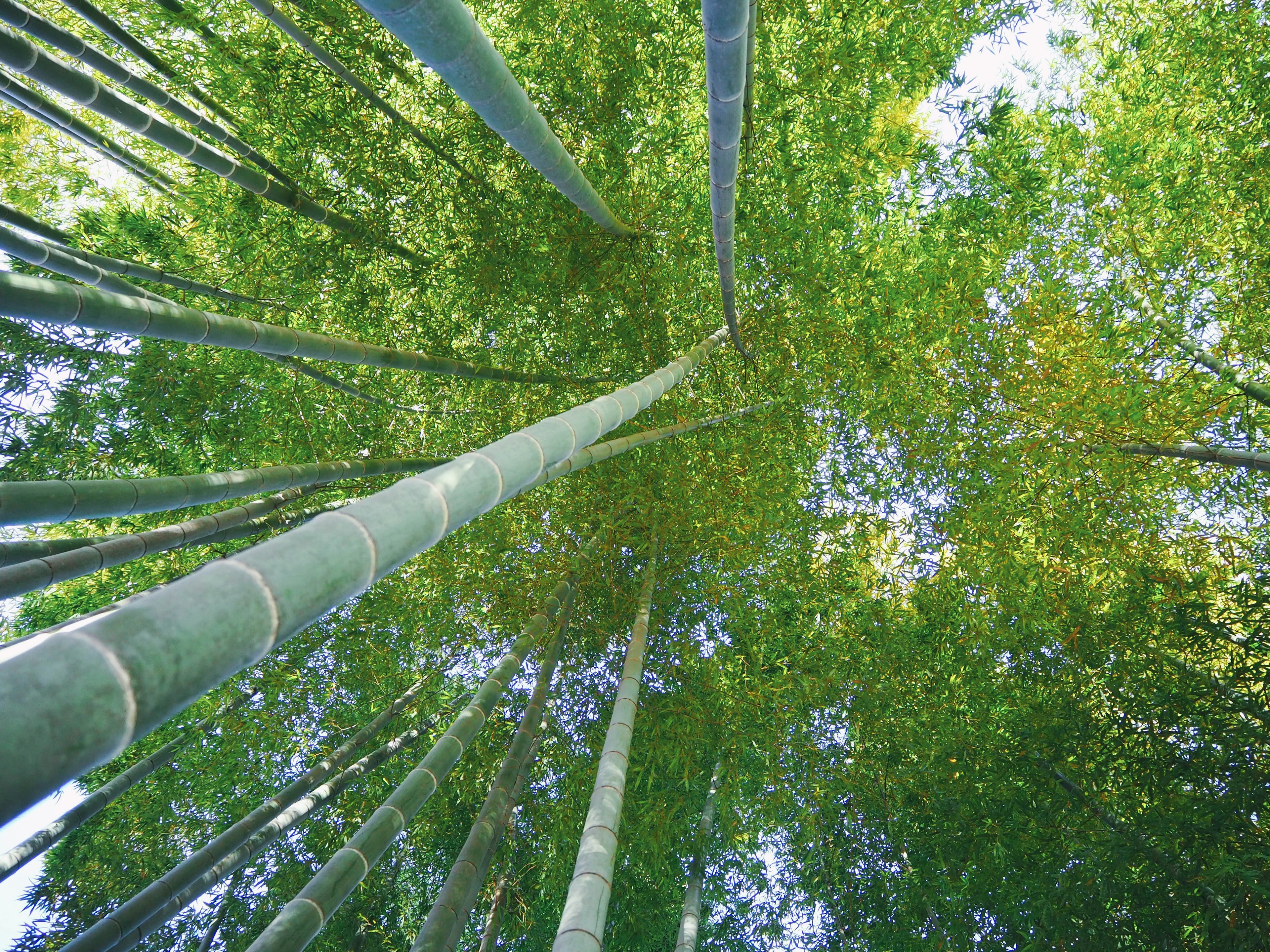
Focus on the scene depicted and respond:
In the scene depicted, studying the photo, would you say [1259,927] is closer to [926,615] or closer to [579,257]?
[926,615]

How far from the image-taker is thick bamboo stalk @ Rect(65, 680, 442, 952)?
329 cm

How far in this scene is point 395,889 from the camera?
20.9ft

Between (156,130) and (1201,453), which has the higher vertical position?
(1201,453)

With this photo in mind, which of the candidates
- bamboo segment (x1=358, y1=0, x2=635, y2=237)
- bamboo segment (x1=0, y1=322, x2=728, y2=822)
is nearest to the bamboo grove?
bamboo segment (x1=358, y1=0, x2=635, y2=237)

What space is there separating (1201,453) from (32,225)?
21.7 ft

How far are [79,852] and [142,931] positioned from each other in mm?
3552

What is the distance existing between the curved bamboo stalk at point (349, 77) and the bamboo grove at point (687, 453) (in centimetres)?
5

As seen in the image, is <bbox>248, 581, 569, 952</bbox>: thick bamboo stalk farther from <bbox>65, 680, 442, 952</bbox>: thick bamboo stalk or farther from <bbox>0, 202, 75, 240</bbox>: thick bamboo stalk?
<bbox>0, 202, 75, 240</bbox>: thick bamboo stalk

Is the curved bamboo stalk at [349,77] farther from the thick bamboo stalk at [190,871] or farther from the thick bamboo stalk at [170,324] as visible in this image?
the thick bamboo stalk at [190,871]

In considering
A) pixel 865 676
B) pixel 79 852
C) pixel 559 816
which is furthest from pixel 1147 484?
pixel 79 852

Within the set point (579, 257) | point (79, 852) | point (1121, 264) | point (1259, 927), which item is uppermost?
point (1121, 264)

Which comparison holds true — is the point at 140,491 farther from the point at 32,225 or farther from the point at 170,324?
the point at 32,225

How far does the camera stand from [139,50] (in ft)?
13.1

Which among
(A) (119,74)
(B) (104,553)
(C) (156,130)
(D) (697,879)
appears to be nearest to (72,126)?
(A) (119,74)
